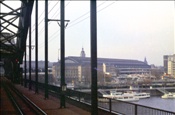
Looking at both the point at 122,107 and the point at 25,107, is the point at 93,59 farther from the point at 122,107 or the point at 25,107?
the point at 25,107

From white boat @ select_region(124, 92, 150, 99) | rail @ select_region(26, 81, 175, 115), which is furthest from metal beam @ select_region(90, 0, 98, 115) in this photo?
white boat @ select_region(124, 92, 150, 99)

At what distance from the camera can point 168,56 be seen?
23.5 feet

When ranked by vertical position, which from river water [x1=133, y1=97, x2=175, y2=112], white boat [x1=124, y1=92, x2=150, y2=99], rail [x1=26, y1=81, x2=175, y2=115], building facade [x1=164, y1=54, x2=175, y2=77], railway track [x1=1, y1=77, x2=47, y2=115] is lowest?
railway track [x1=1, y1=77, x2=47, y2=115]

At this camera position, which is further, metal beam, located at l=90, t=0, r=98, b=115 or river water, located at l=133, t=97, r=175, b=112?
metal beam, located at l=90, t=0, r=98, b=115

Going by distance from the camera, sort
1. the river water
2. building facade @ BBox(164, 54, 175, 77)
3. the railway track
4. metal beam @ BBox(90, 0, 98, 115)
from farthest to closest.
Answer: the railway track → metal beam @ BBox(90, 0, 98, 115) → the river water → building facade @ BBox(164, 54, 175, 77)

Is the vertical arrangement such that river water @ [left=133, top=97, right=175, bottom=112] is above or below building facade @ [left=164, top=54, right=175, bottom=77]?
below

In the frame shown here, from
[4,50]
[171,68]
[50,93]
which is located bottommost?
[50,93]

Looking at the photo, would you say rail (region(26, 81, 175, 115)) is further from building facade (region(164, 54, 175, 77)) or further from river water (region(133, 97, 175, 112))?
building facade (region(164, 54, 175, 77))

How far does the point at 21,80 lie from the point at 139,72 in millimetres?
56790

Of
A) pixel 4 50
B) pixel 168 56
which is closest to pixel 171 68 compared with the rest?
pixel 168 56

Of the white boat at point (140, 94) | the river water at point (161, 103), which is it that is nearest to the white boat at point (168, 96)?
the river water at point (161, 103)

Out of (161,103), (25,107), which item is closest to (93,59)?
(161,103)

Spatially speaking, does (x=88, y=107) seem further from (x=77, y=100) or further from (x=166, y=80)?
(x=166, y=80)

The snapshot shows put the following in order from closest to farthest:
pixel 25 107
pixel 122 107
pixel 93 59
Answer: pixel 93 59, pixel 122 107, pixel 25 107
